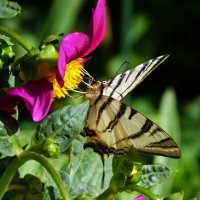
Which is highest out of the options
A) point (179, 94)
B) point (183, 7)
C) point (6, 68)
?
point (6, 68)

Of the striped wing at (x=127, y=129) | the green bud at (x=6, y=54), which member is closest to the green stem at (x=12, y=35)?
the green bud at (x=6, y=54)

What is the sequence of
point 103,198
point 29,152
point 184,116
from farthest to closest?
point 184,116 → point 103,198 → point 29,152

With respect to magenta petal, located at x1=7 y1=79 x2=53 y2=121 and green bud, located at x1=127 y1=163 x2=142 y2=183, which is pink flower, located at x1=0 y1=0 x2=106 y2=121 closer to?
magenta petal, located at x1=7 y1=79 x2=53 y2=121

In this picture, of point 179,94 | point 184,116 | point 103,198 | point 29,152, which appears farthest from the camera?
point 179,94

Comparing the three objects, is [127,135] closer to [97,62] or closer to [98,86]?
[98,86]

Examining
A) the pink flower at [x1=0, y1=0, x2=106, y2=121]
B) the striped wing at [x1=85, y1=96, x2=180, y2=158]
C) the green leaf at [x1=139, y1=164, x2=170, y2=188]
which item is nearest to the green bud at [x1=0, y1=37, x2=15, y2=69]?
the pink flower at [x1=0, y1=0, x2=106, y2=121]

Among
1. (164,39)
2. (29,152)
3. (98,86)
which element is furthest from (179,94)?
(29,152)

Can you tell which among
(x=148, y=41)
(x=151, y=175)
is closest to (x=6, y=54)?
(x=151, y=175)

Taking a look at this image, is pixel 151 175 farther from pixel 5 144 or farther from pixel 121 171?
pixel 5 144
